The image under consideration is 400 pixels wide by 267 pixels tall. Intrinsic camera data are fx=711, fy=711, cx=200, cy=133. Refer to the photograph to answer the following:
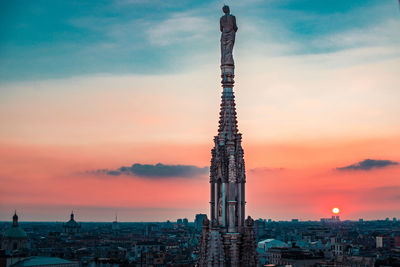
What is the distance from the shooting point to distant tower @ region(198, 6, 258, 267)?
15.0 metres

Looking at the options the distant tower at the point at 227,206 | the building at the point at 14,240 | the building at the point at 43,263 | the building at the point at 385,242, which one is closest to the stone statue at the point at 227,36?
the distant tower at the point at 227,206

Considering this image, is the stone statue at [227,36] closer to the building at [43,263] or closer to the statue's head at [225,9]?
the statue's head at [225,9]

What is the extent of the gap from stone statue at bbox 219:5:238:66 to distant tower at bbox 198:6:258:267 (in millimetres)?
531

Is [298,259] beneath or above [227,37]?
beneath

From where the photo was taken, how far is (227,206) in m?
15.4

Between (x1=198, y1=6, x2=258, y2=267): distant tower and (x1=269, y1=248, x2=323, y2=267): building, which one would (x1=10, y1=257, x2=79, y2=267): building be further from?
(x1=198, y1=6, x2=258, y2=267): distant tower

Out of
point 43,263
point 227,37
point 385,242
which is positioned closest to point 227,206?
point 227,37

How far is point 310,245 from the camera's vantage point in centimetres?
15100

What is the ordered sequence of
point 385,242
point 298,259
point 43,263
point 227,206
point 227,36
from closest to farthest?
point 227,206, point 227,36, point 43,263, point 298,259, point 385,242

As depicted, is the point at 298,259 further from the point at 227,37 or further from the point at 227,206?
the point at 227,206

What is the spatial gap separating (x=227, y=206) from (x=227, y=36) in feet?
12.9

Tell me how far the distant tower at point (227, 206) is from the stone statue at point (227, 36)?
53cm

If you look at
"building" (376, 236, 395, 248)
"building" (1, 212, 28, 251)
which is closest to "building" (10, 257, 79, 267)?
"building" (1, 212, 28, 251)

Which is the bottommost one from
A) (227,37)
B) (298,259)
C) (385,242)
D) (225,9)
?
(298,259)
